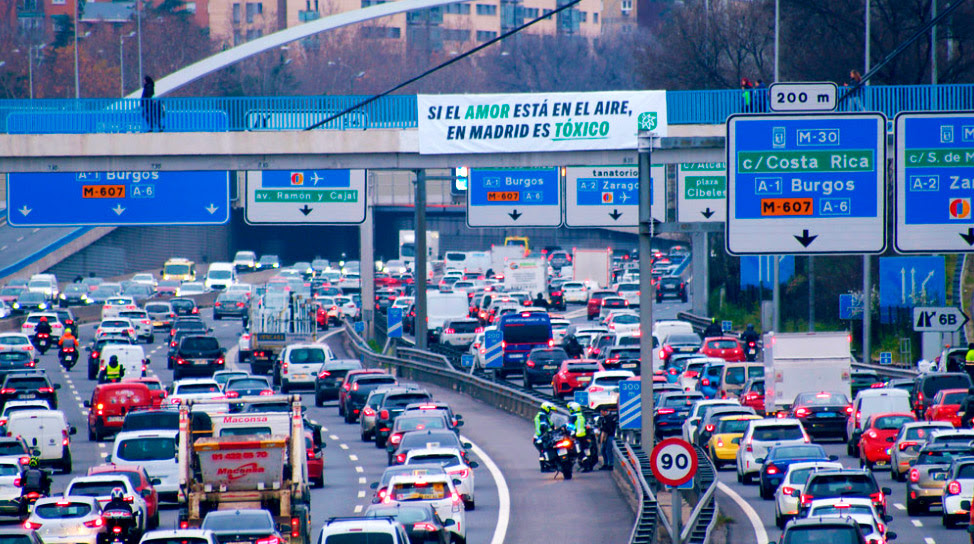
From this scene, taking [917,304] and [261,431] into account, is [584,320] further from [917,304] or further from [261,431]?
[261,431]

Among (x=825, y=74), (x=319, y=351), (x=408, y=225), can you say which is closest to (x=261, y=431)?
(x=319, y=351)

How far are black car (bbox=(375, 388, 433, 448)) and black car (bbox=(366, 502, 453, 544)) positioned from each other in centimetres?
1694

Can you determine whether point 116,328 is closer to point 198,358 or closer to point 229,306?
point 198,358

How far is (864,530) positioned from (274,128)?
65.1 feet

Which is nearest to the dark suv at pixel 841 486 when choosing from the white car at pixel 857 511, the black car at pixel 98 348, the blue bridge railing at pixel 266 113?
the white car at pixel 857 511

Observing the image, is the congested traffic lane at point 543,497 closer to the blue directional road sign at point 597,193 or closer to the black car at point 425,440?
the black car at point 425,440

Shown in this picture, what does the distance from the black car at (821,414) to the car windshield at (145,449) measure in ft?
49.1

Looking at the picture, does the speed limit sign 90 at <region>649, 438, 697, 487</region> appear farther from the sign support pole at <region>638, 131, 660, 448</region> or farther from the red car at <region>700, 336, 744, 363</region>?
the red car at <region>700, 336, 744, 363</region>

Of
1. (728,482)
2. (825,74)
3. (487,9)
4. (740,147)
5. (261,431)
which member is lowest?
(728,482)

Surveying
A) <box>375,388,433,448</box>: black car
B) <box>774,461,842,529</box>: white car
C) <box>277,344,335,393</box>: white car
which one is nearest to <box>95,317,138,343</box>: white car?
<box>277,344,335,393</box>: white car

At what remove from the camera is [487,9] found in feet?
652

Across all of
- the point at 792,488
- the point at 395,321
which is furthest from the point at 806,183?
the point at 395,321

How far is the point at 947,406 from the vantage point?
3725 centimetres

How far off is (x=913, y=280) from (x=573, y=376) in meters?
10.6
